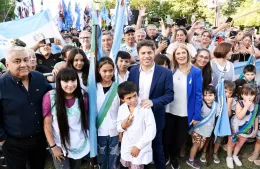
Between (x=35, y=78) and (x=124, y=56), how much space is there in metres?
1.18

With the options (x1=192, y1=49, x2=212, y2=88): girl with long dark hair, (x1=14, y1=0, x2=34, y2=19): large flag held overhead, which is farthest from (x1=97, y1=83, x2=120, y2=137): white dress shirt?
(x1=14, y1=0, x2=34, y2=19): large flag held overhead

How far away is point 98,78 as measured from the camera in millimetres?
2924

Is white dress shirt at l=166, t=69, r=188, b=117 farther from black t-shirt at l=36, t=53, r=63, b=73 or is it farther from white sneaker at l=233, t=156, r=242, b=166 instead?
black t-shirt at l=36, t=53, r=63, b=73

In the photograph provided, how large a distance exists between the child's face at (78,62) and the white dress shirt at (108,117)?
403 millimetres

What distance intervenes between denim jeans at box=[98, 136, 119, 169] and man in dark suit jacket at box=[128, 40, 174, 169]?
21.3 inches

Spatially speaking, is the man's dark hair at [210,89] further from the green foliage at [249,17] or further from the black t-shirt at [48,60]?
the green foliage at [249,17]

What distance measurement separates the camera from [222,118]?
354 centimetres

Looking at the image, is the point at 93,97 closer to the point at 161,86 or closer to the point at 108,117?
the point at 108,117

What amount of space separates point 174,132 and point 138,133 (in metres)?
0.88

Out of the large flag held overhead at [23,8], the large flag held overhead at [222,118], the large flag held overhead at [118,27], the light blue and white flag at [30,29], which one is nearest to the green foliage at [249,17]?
the large flag held overhead at [23,8]

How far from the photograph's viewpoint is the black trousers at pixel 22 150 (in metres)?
2.45

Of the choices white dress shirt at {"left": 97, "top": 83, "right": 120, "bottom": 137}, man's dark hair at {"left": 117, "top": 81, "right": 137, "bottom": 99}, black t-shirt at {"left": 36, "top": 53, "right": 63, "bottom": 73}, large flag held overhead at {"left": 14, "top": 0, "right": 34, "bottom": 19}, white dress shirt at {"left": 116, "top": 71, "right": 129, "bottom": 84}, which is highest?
large flag held overhead at {"left": 14, "top": 0, "right": 34, "bottom": 19}

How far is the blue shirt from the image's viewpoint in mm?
2314

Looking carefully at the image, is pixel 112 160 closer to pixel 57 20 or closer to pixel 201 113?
pixel 201 113
